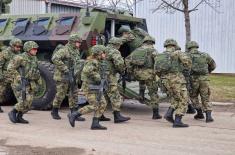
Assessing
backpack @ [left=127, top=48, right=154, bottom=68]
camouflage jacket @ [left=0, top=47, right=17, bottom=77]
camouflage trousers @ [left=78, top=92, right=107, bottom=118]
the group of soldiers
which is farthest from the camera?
camouflage jacket @ [left=0, top=47, right=17, bottom=77]

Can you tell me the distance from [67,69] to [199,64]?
2.42m

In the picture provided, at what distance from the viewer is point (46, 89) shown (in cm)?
1034

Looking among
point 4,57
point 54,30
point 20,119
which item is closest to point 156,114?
point 20,119

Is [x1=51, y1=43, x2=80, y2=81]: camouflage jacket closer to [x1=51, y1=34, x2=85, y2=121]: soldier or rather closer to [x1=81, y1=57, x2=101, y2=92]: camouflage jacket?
[x1=51, y1=34, x2=85, y2=121]: soldier

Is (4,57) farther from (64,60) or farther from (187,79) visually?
(187,79)

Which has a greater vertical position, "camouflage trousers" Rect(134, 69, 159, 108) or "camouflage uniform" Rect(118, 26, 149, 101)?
"camouflage uniform" Rect(118, 26, 149, 101)

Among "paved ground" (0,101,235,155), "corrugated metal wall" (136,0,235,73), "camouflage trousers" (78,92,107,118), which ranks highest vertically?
"corrugated metal wall" (136,0,235,73)

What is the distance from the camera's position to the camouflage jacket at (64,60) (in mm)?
9000

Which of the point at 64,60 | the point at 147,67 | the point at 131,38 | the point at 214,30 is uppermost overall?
the point at 214,30

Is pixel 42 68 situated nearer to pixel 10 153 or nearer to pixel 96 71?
pixel 96 71

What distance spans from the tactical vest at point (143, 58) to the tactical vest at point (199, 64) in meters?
0.80

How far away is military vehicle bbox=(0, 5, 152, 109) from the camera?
1033 cm

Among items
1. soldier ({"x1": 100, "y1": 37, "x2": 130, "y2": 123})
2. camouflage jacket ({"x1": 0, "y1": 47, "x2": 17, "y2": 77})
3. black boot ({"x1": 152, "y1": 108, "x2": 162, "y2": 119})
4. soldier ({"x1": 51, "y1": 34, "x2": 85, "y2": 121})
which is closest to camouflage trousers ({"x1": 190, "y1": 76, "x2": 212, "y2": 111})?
black boot ({"x1": 152, "y1": 108, "x2": 162, "y2": 119})

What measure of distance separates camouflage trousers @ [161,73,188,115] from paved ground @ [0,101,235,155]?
358 mm
